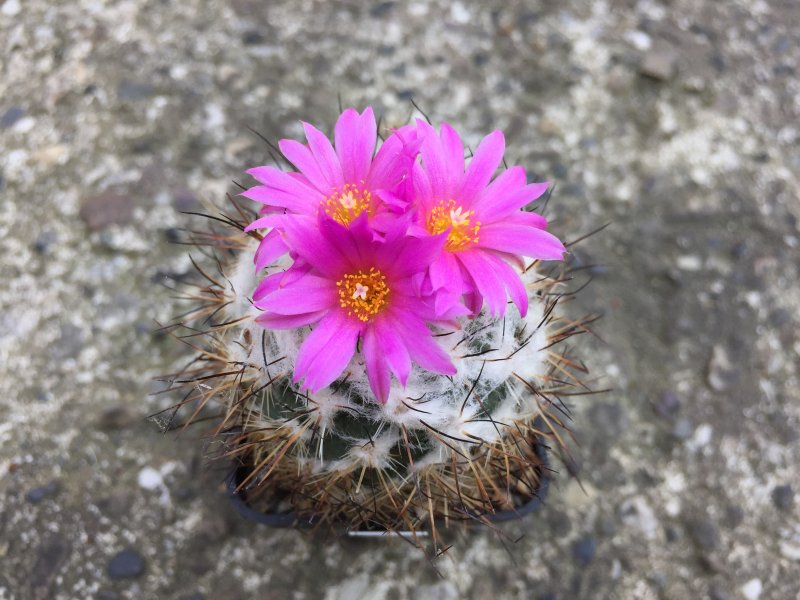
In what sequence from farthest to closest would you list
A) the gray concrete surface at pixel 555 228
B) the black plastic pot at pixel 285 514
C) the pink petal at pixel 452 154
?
the gray concrete surface at pixel 555 228
the black plastic pot at pixel 285 514
the pink petal at pixel 452 154

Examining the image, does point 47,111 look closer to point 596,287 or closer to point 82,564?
point 82,564

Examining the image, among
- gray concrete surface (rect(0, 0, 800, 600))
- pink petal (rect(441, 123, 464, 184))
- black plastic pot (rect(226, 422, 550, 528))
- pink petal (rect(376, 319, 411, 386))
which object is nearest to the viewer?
pink petal (rect(376, 319, 411, 386))

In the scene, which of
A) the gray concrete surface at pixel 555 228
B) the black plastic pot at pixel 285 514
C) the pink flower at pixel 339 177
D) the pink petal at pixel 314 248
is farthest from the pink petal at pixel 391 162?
the gray concrete surface at pixel 555 228

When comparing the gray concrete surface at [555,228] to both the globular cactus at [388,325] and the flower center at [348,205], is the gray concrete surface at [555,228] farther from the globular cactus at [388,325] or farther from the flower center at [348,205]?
the flower center at [348,205]

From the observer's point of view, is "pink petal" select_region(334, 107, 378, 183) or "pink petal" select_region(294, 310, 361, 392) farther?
"pink petal" select_region(334, 107, 378, 183)

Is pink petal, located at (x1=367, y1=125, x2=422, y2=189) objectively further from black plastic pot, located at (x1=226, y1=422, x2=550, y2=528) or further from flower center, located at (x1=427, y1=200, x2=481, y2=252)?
black plastic pot, located at (x1=226, y1=422, x2=550, y2=528)

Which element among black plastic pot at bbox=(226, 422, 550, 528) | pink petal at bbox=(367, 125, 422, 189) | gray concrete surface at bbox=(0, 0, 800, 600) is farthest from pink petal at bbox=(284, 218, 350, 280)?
gray concrete surface at bbox=(0, 0, 800, 600)

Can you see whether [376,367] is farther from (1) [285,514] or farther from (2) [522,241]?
(1) [285,514]

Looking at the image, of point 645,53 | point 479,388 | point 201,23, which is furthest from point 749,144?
point 201,23
